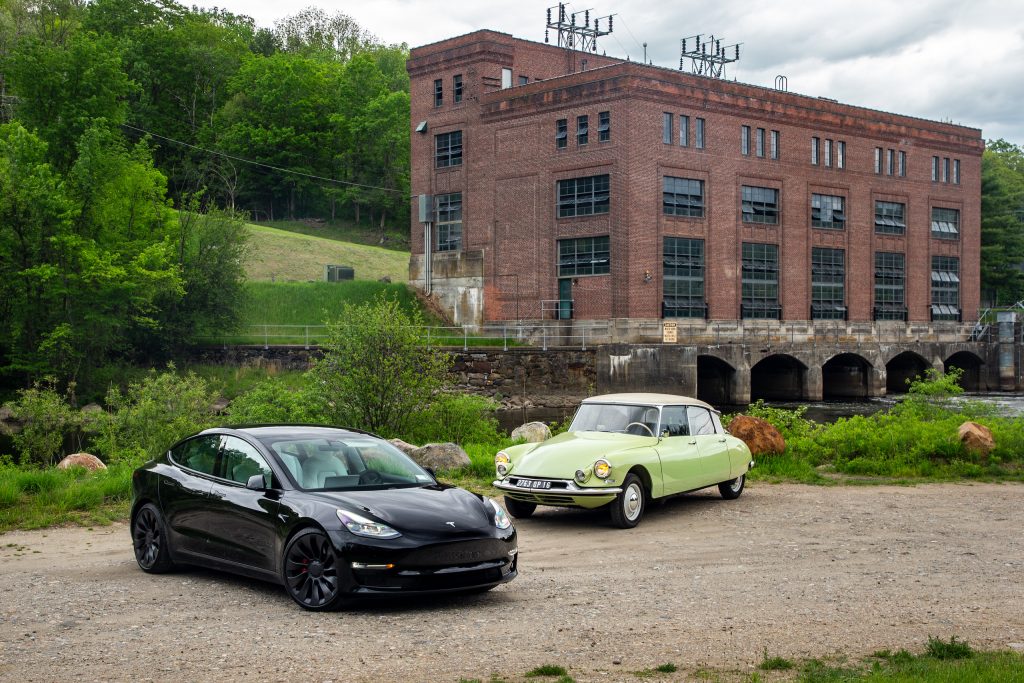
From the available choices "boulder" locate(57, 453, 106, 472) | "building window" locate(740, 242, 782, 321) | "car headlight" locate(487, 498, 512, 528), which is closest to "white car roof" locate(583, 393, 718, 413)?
"car headlight" locate(487, 498, 512, 528)

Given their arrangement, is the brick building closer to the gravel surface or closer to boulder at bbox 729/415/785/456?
boulder at bbox 729/415/785/456

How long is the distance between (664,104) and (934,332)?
82.3 feet

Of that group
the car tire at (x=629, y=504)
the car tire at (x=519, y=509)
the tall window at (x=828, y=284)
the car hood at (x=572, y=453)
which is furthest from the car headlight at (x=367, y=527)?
the tall window at (x=828, y=284)

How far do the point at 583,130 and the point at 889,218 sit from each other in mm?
23864

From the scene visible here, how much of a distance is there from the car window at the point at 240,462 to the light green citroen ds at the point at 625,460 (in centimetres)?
431

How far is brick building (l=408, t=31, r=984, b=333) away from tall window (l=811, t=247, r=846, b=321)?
0.38 feet

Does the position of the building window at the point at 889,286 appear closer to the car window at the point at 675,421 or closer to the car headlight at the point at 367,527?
the car window at the point at 675,421

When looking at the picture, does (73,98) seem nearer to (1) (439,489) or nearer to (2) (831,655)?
(1) (439,489)

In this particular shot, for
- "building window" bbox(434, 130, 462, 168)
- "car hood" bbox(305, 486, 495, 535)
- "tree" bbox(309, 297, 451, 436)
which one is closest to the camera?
"car hood" bbox(305, 486, 495, 535)

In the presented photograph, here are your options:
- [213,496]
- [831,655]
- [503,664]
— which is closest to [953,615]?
[831,655]

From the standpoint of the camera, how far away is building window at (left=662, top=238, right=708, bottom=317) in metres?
59.6

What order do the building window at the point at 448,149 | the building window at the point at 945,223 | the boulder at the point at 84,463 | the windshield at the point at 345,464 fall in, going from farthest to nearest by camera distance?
the building window at the point at 945,223 → the building window at the point at 448,149 → the boulder at the point at 84,463 → the windshield at the point at 345,464

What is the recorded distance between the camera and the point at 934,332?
7081 centimetres

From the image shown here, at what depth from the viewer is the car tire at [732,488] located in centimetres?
1656
